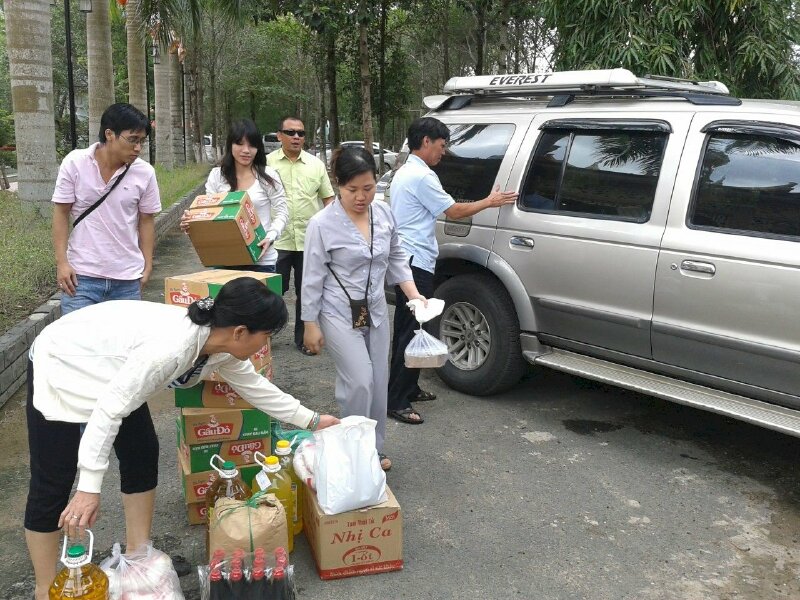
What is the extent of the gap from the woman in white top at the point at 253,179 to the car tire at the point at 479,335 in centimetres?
123

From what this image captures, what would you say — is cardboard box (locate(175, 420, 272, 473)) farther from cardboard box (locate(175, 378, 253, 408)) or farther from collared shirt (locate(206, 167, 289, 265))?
collared shirt (locate(206, 167, 289, 265))

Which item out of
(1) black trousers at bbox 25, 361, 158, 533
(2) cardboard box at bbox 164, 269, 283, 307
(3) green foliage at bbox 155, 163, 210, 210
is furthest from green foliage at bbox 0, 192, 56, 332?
(3) green foliage at bbox 155, 163, 210, 210

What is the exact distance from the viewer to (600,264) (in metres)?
4.28

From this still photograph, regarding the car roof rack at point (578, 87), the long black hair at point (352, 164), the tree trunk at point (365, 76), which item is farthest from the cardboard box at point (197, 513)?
the tree trunk at point (365, 76)

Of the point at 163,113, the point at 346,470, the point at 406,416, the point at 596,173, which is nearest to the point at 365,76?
the point at 163,113

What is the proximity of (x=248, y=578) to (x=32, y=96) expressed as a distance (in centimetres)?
717

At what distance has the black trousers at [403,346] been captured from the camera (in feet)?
15.3

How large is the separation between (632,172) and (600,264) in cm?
55

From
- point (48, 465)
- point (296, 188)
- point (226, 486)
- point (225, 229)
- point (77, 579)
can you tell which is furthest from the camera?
point (296, 188)

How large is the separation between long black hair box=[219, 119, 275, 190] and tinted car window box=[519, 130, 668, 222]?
183 centimetres

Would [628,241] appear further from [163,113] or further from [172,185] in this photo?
[163,113]

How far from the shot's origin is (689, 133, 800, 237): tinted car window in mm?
3672

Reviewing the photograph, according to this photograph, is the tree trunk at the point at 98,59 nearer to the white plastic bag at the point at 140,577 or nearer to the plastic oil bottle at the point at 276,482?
the plastic oil bottle at the point at 276,482

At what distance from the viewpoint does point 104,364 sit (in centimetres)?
247
